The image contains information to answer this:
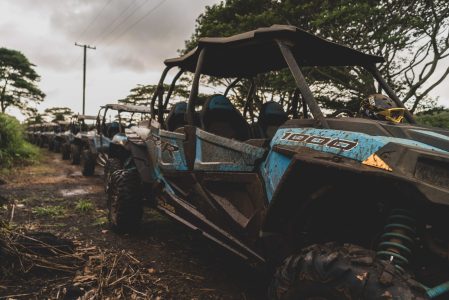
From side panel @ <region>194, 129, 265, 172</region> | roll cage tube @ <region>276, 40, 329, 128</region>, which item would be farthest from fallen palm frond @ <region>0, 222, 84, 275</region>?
roll cage tube @ <region>276, 40, 329, 128</region>

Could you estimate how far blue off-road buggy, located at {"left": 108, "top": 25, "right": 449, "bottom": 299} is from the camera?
64.2 inches

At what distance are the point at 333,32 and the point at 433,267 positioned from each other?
1167cm

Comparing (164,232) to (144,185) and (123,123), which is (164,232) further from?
(123,123)

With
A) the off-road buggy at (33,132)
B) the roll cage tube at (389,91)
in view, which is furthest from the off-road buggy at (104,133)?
the off-road buggy at (33,132)

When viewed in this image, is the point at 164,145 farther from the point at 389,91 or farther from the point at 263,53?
the point at 389,91

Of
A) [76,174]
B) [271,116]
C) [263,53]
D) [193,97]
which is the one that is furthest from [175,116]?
[76,174]

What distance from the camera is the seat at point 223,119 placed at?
12.7 ft

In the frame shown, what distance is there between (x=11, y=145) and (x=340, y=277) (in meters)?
12.9

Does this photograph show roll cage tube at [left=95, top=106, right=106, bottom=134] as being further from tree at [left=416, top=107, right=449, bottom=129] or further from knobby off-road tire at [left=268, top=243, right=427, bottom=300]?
tree at [left=416, top=107, right=449, bottom=129]

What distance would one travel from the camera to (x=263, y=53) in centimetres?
361

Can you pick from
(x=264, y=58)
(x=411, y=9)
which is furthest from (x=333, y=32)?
(x=264, y=58)

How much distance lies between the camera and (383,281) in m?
1.53

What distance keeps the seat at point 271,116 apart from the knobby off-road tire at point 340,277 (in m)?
2.11

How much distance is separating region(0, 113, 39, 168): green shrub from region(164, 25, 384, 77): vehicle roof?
931 cm
